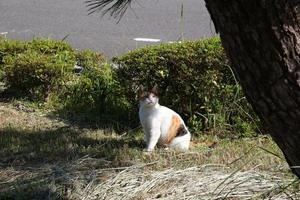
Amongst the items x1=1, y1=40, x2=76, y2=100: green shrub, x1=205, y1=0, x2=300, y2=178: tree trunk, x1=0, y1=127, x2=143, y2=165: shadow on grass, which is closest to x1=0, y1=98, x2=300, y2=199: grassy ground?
x1=0, y1=127, x2=143, y2=165: shadow on grass

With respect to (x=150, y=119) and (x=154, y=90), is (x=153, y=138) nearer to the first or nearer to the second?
(x=150, y=119)

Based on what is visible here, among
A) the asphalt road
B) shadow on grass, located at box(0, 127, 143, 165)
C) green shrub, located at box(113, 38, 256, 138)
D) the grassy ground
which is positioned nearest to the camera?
the grassy ground

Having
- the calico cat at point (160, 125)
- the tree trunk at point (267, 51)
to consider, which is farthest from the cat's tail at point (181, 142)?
the tree trunk at point (267, 51)

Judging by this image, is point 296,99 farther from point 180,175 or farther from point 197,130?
point 197,130

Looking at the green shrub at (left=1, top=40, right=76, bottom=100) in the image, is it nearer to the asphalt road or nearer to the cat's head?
the cat's head

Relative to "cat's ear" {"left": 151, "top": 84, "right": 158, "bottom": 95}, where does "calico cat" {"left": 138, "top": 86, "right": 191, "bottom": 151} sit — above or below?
below

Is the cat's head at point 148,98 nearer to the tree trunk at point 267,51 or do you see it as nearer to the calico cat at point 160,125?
the calico cat at point 160,125

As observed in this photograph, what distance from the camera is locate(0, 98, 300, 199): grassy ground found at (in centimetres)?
350

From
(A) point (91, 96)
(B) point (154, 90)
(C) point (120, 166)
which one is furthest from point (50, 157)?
(A) point (91, 96)

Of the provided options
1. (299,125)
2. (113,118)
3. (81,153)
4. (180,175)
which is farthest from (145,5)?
(299,125)

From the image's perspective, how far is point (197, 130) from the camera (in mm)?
5199

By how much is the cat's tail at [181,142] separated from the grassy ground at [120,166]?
Result: 87mm

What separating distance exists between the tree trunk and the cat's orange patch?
9.29ft

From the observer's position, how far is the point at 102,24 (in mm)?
10461
